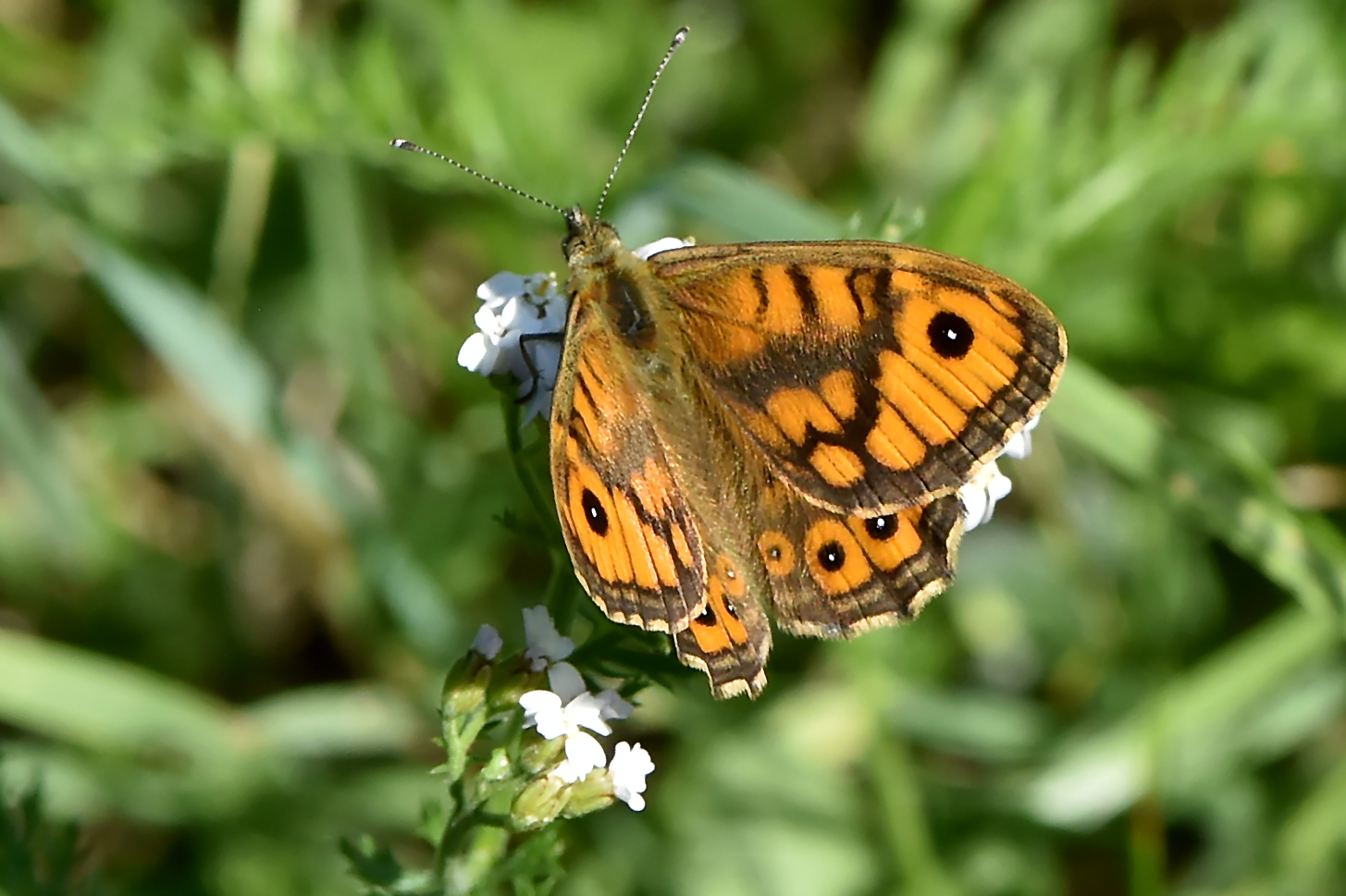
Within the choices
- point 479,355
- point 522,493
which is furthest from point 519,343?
point 522,493

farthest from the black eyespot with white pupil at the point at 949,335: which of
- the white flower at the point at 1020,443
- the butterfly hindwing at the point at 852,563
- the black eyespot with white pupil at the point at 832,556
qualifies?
the black eyespot with white pupil at the point at 832,556

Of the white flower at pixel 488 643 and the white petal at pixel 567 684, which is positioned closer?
the white petal at pixel 567 684

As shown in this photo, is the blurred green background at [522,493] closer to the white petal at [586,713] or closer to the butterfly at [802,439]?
the butterfly at [802,439]

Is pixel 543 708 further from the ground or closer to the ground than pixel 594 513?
closer to the ground

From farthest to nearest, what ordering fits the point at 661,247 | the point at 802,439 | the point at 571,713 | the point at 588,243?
the point at 661,247, the point at 588,243, the point at 802,439, the point at 571,713

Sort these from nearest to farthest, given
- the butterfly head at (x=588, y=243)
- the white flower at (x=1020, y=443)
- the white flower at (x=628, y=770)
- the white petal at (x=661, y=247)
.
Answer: the white flower at (x=628, y=770) → the white flower at (x=1020, y=443) → the butterfly head at (x=588, y=243) → the white petal at (x=661, y=247)

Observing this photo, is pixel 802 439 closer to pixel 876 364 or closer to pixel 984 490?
pixel 876 364

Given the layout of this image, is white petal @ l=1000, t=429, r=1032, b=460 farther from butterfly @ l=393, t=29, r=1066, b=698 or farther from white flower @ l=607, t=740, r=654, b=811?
white flower @ l=607, t=740, r=654, b=811
